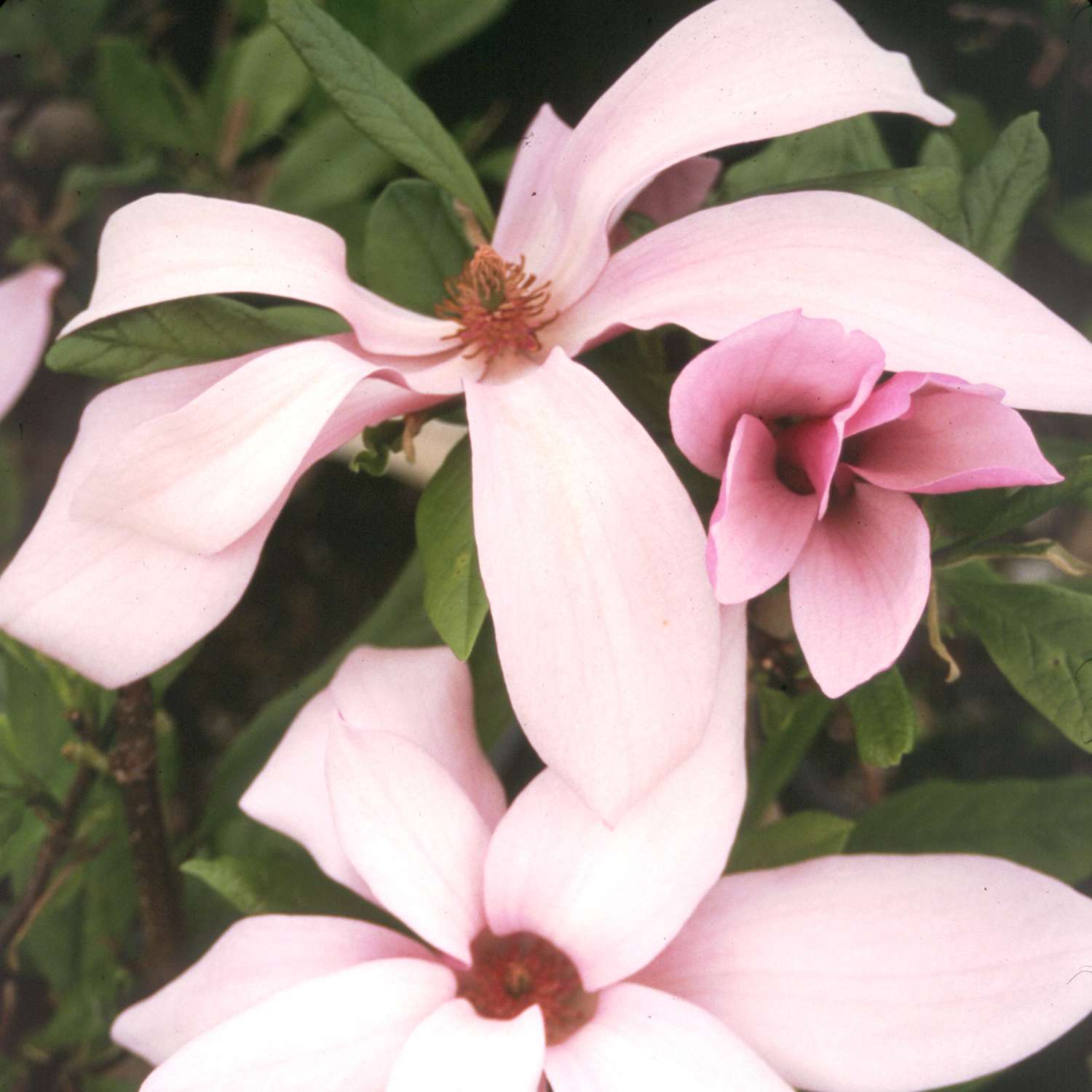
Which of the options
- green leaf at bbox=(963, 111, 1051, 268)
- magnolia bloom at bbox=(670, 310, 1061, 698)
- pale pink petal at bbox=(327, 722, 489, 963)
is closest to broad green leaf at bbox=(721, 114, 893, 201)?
green leaf at bbox=(963, 111, 1051, 268)

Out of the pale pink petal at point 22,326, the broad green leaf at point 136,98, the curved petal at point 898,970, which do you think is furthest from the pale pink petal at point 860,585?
the broad green leaf at point 136,98

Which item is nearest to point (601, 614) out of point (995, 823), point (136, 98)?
point (995, 823)

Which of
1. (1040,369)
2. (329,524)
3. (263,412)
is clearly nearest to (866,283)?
(1040,369)

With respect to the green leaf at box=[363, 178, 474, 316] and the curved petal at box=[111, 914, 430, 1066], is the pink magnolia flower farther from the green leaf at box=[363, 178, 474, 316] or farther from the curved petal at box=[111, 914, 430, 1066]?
the green leaf at box=[363, 178, 474, 316]

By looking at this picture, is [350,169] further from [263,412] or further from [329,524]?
[263,412]

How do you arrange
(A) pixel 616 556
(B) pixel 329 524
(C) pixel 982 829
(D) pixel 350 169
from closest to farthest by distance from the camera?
(A) pixel 616 556 → (C) pixel 982 829 → (D) pixel 350 169 → (B) pixel 329 524

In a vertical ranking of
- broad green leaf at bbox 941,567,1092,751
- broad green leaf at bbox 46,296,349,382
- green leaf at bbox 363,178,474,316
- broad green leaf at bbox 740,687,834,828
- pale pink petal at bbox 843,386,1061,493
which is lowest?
broad green leaf at bbox 740,687,834,828

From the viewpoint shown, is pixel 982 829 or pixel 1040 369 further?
pixel 982 829

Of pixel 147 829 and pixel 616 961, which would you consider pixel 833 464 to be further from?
pixel 147 829
